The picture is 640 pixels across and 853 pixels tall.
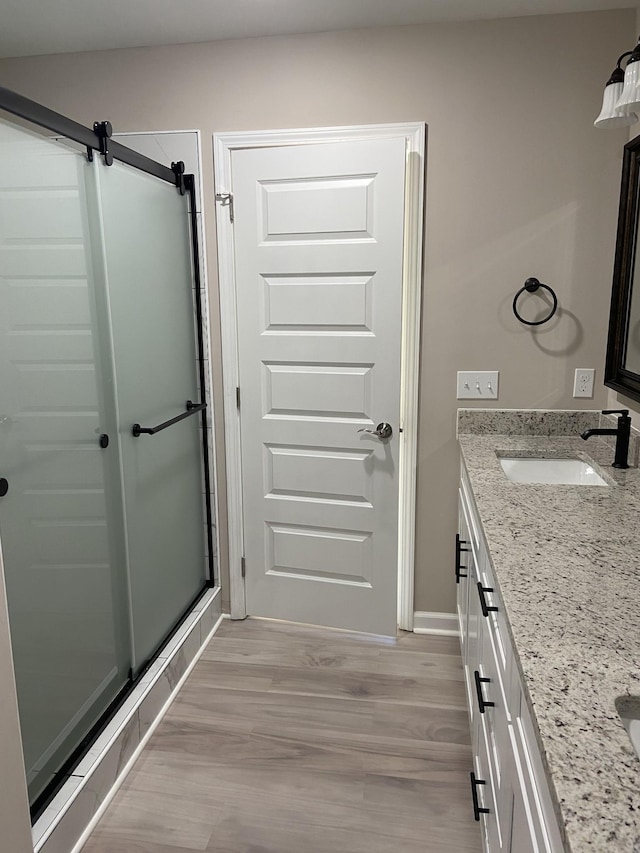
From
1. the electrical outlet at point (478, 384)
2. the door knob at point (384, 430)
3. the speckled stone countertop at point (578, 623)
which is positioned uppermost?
the electrical outlet at point (478, 384)

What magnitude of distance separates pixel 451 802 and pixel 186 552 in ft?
4.69

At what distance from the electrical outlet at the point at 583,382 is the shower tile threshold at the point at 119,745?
1855mm

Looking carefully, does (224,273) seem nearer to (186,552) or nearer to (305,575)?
Answer: (186,552)

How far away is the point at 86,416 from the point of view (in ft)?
6.47

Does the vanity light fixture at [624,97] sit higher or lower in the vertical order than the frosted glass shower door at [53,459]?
higher

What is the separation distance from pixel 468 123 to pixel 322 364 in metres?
1.10

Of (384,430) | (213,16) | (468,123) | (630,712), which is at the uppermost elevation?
(213,16)

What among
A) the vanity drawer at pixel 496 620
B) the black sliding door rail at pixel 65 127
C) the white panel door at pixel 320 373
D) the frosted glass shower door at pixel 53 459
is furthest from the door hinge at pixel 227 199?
the vanity drawer at pixel 496 620

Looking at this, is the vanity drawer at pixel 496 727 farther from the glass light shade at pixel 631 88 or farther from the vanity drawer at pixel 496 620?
the glass light shade at pixel 631 88

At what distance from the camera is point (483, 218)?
8.16 ft

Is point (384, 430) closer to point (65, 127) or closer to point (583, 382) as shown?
point (583, 382)

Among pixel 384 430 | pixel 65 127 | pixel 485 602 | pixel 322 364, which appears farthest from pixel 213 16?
pixel 485 602

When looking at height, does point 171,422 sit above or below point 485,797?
above

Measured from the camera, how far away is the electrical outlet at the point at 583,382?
8.27 ft
